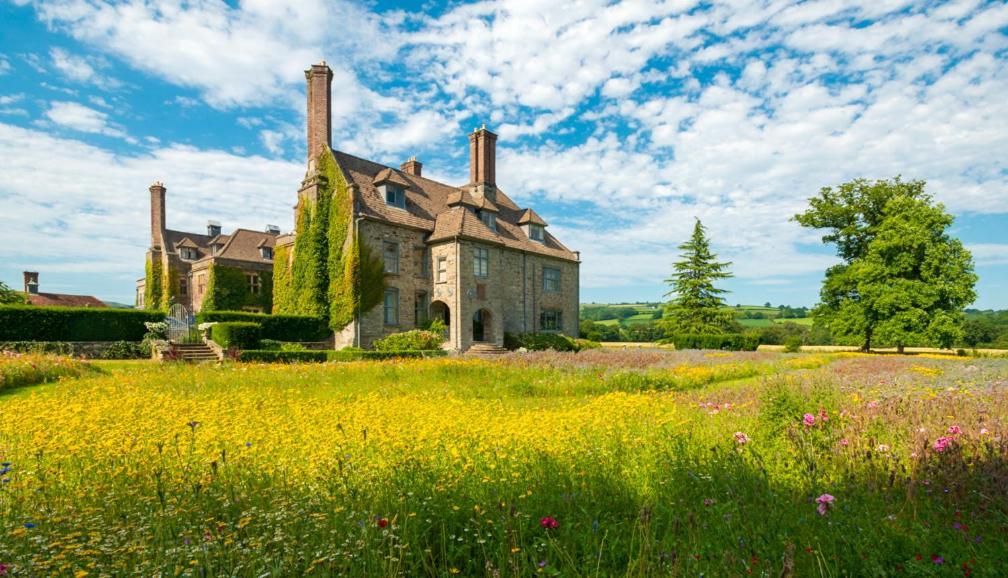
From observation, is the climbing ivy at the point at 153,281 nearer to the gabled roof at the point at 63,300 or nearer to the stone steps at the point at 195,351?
the gabled roof at the point at 63,300

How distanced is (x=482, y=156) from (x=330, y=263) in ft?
44.9

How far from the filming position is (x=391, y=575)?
2615 mm

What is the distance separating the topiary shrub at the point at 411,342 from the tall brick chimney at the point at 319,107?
1154 cm

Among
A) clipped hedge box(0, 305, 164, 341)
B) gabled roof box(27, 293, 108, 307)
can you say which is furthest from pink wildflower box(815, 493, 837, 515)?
gabled roof box(27, 293, 108, 307)

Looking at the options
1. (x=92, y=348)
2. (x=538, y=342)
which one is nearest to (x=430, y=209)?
(x=538, y=342)

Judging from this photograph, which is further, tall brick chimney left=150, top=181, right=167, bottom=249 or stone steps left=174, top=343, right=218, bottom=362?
tall brick chimney left=150, top=181, right=167, bottom=249

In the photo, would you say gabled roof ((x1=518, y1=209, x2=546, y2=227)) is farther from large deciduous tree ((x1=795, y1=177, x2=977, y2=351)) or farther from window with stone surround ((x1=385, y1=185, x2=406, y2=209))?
large deciduous tree ((x1=795, y1=177, x2=977, y2=351))

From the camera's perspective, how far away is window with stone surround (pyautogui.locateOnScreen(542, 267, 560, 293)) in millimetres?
35594

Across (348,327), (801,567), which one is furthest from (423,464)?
(348,327)

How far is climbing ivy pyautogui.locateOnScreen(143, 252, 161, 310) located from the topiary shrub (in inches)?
1064

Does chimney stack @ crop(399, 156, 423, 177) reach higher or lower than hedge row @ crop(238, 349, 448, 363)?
higher

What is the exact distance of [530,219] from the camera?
3603cm

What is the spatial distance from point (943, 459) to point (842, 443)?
0.71m

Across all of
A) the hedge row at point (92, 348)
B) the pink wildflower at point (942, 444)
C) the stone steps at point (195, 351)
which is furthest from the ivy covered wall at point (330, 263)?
the pink wildflower at point (942, 444)
